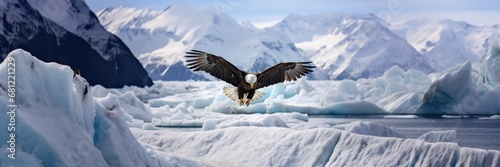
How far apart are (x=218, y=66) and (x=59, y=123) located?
15.9 feet

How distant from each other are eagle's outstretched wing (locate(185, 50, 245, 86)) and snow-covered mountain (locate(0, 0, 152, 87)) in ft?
340

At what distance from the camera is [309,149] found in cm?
2258

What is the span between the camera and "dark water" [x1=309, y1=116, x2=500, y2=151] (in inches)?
1606

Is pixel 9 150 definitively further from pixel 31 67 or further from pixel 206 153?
pixel 206 153

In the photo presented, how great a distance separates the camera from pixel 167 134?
2741cm

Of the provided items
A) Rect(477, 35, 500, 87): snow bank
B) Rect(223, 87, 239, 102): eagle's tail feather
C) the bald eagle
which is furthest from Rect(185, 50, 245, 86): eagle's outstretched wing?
Rect(477, 35, 500, 87): snow bank

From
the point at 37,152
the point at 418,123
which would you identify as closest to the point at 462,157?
the point at 37,152

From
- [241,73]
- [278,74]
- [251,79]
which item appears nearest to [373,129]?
[278,74]

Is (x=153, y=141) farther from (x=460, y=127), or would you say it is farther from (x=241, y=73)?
(x=460, y=127)

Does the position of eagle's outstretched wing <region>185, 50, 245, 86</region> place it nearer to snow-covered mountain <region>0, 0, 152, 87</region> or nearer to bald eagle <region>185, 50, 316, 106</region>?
bald eagle <region>185, 50, 316, 106</region>

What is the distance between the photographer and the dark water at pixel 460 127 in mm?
40797

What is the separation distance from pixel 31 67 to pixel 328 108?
50.1 meters

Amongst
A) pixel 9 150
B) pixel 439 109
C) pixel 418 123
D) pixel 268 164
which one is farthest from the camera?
pixel 439 109

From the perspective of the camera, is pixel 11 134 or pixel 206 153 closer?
pixel 11 134
